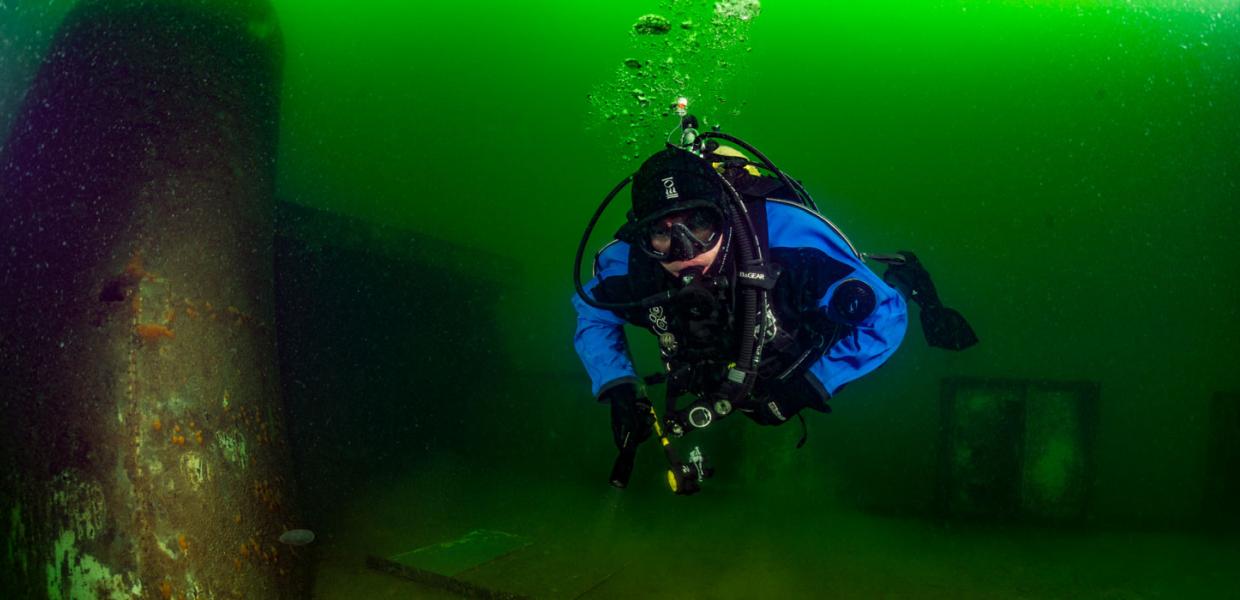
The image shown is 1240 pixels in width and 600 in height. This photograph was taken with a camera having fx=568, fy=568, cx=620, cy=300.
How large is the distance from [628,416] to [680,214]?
1028mm

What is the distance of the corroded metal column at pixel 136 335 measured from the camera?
260 cm

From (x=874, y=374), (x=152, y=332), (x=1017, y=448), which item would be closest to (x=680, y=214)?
(x=152, y=332)

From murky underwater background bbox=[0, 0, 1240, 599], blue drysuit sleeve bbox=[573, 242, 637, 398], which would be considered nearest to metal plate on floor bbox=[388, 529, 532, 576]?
murky underwater background bbox=[0, 0, 1240, 599]

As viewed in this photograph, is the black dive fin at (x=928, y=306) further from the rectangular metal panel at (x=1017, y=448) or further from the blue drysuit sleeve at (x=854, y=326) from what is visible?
the rectangular metal panel at (x=1017, y=448)

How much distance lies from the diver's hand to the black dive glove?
0.55 m

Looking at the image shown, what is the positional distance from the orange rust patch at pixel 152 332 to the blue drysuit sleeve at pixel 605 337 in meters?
2.01

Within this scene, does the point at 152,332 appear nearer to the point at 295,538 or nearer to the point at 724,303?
the point at 295,538

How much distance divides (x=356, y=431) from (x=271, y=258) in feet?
13.0

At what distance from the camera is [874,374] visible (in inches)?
345

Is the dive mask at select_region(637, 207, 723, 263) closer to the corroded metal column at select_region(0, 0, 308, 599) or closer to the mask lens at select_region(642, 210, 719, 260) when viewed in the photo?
the mask lens at select_region(642, 210, 719, 260)

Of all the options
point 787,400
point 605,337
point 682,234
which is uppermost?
point 682,234

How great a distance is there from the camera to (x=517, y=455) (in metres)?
8.57

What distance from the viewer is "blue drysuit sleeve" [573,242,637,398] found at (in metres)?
3.02

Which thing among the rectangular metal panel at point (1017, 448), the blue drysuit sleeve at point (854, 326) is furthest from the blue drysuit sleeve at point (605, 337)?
the rectangular metal panel at point (1017, 448)
